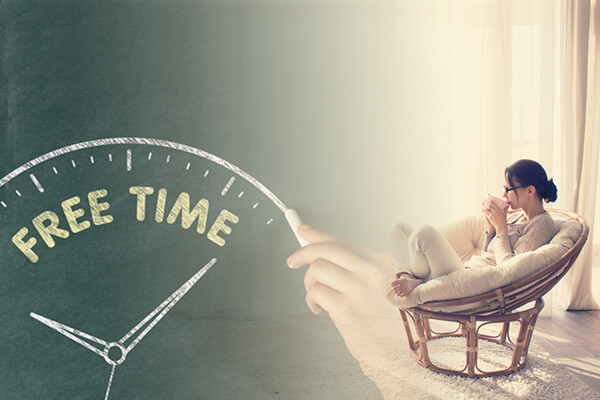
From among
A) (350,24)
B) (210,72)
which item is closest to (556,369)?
(350,24)

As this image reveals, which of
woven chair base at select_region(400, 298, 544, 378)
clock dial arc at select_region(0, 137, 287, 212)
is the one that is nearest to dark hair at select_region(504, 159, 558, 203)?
woven chair base at select_region(400, 298, 544, 378)

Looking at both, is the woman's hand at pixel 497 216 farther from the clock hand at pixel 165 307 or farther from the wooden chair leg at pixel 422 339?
the clock hand at pixel 165 307

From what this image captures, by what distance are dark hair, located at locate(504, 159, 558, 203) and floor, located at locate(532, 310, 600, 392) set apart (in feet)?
2.23

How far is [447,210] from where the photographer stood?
2.50 meters

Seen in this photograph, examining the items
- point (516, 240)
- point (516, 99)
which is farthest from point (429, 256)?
point (516, 99)

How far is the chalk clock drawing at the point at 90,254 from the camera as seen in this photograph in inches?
67.4

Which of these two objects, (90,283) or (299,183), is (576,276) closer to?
(299,183)

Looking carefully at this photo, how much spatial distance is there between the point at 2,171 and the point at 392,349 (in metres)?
1.62

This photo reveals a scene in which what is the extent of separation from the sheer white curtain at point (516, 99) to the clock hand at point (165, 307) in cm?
124

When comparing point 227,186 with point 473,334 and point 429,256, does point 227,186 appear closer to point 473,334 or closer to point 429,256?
point 429,256

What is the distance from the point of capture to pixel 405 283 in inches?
68.2

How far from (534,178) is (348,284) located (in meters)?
0.94

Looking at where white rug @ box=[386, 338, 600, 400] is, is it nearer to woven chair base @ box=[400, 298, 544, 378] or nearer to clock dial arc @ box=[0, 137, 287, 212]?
woven chair base @ box=[400, 298, 544, 378]

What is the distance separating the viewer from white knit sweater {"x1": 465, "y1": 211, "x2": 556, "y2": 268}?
1.85 metres
